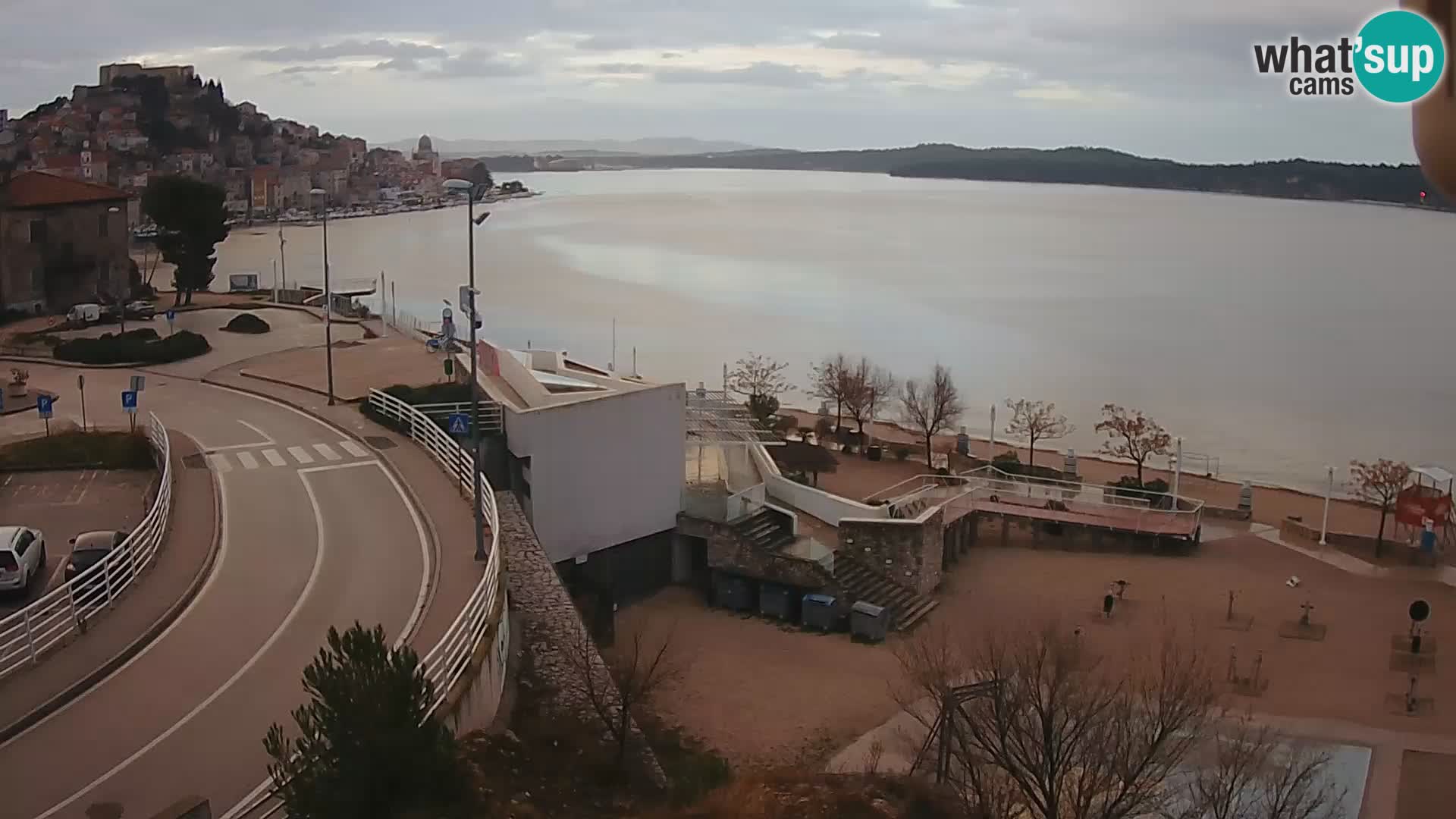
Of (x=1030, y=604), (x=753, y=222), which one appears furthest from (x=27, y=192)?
(x=753, y=222)

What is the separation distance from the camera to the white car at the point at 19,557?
15617mm

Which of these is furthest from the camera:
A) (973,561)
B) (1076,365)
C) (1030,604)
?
(1076,365)

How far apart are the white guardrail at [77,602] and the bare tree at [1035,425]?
29631mm

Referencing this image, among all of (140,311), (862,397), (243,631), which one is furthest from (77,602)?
(862,397)

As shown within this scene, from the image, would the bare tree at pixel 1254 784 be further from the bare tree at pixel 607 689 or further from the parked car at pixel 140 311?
the parked car at pixel 140 311

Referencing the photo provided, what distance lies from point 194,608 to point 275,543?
8.31 ft

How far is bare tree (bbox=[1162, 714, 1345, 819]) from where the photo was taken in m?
11.7

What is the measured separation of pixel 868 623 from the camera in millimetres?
20828

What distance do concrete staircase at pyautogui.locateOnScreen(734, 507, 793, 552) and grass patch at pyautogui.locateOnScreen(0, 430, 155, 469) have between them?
1120 cm

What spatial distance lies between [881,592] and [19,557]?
13795 millimetres

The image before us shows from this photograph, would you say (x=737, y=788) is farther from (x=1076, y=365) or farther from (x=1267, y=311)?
(x=1267, y=311)

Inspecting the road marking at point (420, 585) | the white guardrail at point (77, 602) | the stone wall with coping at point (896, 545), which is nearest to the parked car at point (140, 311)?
the road marking at point (420, 585)

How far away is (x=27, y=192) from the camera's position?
41219 millimetres

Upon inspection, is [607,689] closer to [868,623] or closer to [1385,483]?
[868,623]
